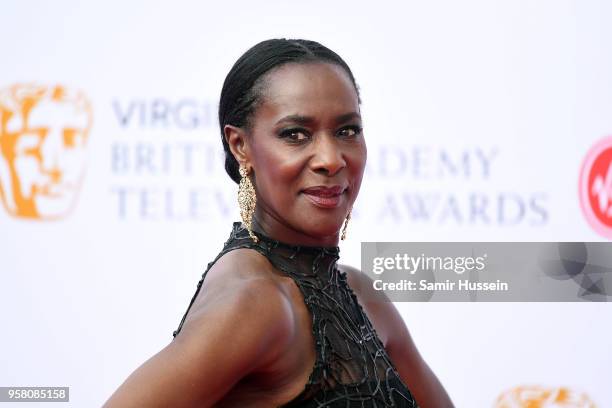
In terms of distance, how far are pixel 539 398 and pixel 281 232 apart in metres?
1.74

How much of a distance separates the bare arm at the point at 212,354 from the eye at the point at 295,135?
25 cm

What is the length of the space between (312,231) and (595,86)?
5.97 feet

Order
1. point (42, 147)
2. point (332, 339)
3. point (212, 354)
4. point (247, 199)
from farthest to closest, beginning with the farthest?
point (42, 147)
point (247, 199)
point (332, 339)
point (212, 354)

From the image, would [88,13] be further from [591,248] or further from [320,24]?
[591,248]

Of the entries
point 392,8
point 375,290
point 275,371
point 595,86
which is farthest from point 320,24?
point 275,371

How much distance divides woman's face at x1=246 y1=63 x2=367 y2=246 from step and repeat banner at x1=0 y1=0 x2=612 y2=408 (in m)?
1.40

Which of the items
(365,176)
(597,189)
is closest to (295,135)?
(365,176)

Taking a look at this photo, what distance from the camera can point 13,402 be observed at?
9.39 ft

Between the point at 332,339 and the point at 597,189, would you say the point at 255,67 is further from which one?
the point at 597,189

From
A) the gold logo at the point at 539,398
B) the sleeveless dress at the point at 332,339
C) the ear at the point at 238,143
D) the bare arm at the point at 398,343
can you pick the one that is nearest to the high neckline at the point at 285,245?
the sleeveless dress at the point at 332,339

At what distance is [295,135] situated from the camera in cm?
141

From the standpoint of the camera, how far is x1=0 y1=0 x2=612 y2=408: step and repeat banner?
2.85m

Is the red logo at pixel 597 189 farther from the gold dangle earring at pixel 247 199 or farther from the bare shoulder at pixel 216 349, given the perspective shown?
the bare shoulder at pixel 216 349

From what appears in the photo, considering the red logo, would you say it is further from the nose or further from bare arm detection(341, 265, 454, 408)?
the nose
